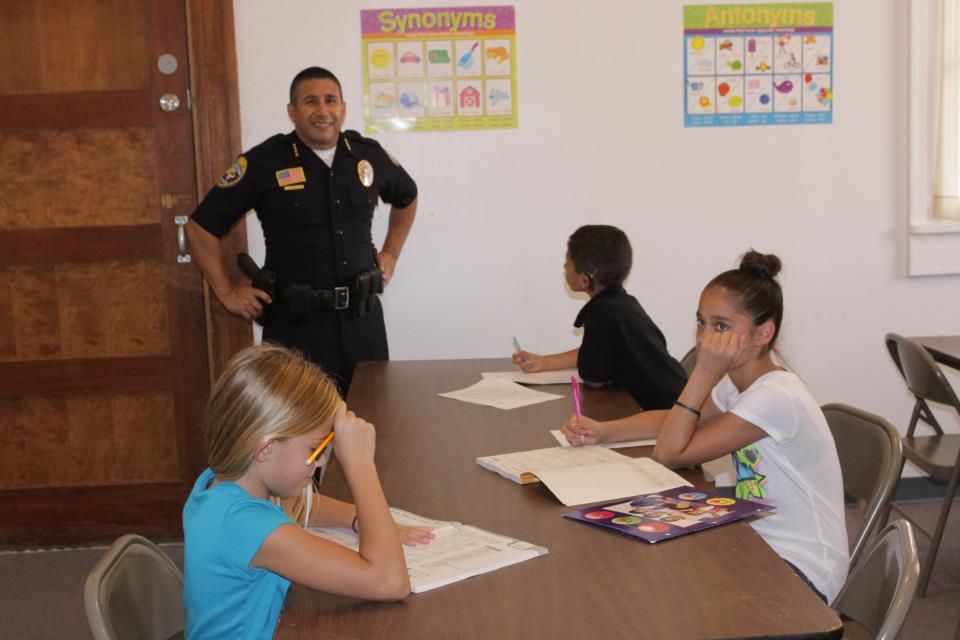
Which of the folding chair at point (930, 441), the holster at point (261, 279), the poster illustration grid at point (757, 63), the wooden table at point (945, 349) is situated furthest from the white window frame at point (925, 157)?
the holster at point (261, 279)

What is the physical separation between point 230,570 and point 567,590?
0.49 metres

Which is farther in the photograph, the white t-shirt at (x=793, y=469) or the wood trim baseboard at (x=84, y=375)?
the wood trim baseboard at (x=84, y=375)

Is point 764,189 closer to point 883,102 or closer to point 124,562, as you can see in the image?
point 883,102

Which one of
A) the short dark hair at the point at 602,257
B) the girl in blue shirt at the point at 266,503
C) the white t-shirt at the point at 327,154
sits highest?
the white t-shirt at the point at 327,154

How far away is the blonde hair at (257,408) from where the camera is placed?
59.2 inches

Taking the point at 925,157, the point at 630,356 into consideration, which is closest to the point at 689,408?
the point at 630,356

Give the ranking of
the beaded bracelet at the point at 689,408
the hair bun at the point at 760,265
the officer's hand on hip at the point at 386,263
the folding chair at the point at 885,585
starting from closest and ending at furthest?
the folding chair at the point at 885,585
the beaded bracelet at the point at 689,408
the hair bun at the point at 760,265
the officer's hand on hip at the point at 386,263

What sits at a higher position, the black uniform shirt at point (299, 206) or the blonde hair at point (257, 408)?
the black uniform shirt at point (299, 206)

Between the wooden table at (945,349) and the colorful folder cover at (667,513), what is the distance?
1810 mm

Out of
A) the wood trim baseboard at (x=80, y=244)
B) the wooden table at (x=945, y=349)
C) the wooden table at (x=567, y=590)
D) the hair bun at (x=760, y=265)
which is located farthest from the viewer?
the wood trim baseboard at (x=80, y=244)

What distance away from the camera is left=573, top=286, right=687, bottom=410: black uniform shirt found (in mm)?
2643

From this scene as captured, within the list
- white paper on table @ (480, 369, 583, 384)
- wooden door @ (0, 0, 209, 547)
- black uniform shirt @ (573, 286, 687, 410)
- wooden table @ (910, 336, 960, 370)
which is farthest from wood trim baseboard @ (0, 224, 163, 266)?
wooden table @ (910, 336, 960, 370)

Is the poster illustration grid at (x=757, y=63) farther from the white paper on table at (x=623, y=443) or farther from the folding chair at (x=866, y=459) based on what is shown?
the white paper on table at (x=623, y=443)

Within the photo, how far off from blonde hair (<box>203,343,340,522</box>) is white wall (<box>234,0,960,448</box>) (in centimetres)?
238
